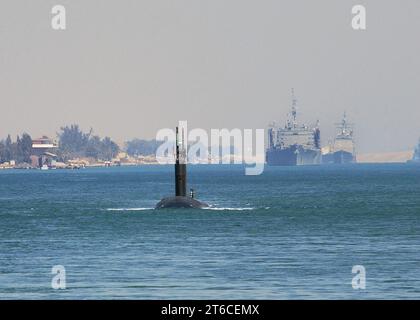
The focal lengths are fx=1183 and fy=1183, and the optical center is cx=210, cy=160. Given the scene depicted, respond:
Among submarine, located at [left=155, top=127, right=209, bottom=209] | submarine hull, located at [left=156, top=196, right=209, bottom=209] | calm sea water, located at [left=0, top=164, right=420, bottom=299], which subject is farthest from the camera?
submarine hull, located at [left=156, top=196, right=209, bottom=209]

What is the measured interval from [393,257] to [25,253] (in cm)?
1924

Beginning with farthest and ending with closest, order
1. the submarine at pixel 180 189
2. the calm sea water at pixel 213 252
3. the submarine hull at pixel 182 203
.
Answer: the submarine hull at pixel 182 203
the submarine at pixel 180 189
the calm sea water at pixel 213 252

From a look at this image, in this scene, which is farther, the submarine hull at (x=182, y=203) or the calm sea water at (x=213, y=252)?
the submarine hull at (x=182, y=203)

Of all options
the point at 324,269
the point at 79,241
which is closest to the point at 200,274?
the point at 324,269

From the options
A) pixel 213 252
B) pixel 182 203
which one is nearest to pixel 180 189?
pixel 182 203

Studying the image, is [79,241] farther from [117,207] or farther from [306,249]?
[117,207]

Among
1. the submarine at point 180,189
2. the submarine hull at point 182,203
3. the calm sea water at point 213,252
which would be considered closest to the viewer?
the calm sea water at point 213,252

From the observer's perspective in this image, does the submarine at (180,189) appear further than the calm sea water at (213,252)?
Yes

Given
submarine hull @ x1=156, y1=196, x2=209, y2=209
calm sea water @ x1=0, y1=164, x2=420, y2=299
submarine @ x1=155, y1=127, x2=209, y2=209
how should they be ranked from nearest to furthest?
calm sea water @ x1=0, y1=164, x2=420, y2=299, submarine @ x1=155, y1=127, x2=209, y2=209, submarine hull @ x1=156, y1=196, x2=209, y2=209

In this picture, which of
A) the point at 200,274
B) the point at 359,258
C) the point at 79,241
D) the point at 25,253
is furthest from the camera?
the point at 79,241

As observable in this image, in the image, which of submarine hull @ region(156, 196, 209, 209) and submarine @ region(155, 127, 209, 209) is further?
submarine hull @ region(156, 196, 209, 209)

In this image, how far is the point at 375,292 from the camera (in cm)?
4066

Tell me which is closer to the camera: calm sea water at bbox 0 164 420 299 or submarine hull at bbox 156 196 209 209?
calm sea water at bbox 0 164 420 299
